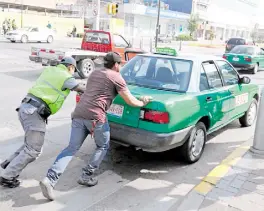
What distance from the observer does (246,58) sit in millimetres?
16562

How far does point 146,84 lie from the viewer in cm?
502

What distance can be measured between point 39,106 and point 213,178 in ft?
7.89

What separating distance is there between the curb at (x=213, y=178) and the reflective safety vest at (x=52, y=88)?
1833 millimetres

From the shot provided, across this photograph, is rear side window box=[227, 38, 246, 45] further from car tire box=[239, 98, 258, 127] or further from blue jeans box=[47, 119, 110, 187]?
blue jeans box=[47, 119, 110, 187]

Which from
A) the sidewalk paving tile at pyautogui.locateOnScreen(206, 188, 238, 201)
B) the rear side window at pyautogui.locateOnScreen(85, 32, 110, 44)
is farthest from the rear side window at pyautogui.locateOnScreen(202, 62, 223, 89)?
the rear side window at pyautogui.locateOnScreen(85, 32, 110, 44)

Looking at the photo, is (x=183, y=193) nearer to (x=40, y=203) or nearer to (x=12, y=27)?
(x=40, y=203)

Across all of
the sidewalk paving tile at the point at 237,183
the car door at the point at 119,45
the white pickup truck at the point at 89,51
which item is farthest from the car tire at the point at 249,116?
the car door at the point at 119,45

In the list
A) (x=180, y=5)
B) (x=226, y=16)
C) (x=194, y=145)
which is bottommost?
(x=194, y=145)

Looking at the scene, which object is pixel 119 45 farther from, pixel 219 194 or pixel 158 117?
pixel 219 194

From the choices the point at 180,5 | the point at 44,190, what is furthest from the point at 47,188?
the point at 180,5

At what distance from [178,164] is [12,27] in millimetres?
35765

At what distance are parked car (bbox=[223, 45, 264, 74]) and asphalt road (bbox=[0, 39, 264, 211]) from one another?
10.5m

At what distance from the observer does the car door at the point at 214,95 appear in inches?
197

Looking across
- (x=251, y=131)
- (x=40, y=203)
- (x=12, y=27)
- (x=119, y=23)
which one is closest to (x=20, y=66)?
(x=251, y=131)
